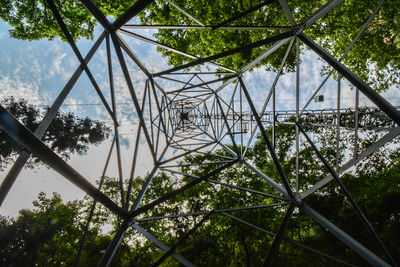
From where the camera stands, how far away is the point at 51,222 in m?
12.3

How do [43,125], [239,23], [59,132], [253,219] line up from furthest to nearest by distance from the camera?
[59,132], [253,219], [239,23], [43,125]

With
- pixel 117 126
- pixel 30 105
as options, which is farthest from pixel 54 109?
pixel 30 105

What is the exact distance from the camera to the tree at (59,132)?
10.7m

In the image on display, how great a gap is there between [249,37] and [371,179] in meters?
10.7

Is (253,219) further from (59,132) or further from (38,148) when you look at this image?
(59,132)

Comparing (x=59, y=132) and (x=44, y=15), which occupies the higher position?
(x=44, y=15)

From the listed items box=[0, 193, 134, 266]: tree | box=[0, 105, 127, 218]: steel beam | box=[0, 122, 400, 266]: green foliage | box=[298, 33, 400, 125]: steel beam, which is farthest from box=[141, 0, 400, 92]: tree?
box=[0, 193, 134, 266]: tree

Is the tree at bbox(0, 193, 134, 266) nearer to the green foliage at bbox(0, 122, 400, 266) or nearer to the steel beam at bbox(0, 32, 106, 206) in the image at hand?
the green foliage at bbox(0, 122, 400, 266)

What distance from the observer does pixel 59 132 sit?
11.8 metres

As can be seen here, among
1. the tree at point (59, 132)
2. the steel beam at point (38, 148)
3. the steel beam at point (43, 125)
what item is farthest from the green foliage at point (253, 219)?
the steel beam at point (38, 148)

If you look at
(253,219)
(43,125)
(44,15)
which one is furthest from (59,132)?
(253,219)

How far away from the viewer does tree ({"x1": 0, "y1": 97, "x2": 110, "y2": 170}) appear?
1070 centimetres

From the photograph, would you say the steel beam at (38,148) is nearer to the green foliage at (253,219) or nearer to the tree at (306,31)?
the green foliage at (253,219)

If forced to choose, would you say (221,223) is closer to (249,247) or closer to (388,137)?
(249,247)
